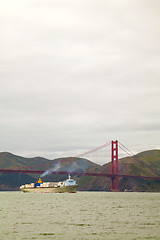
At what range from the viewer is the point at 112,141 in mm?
183375

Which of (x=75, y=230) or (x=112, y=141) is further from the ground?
(x=112, y=141)

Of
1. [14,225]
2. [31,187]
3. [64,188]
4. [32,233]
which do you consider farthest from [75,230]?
[31,187]

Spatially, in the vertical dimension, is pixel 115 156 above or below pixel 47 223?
above

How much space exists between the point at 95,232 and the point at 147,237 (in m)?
4.11

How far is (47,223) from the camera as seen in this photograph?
104 feet

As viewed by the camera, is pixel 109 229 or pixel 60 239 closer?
pixel 60 239

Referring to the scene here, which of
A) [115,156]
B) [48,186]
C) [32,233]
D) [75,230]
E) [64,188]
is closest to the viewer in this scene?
[32,233]

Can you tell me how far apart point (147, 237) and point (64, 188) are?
130 meters

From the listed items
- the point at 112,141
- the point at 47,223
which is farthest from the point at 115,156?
the point at 47,223

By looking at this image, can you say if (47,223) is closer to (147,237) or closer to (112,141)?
(147,237)

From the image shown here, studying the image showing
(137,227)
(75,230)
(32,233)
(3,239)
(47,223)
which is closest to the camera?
(3,239)

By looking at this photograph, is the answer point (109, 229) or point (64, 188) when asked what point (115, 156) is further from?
point (109, 229)

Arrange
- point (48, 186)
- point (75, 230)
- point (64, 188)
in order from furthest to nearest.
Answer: point (48, 186), point (64, 188), point (75, 230)

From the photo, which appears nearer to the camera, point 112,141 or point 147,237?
point 147,237
